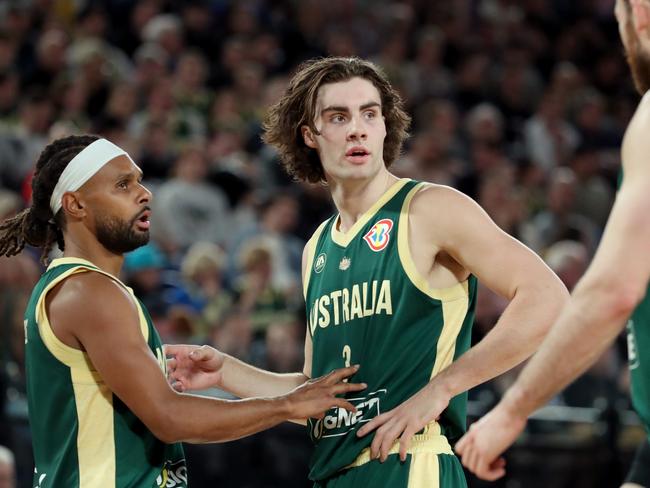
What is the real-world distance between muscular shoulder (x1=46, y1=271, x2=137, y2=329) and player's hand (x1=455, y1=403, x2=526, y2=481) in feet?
4.60

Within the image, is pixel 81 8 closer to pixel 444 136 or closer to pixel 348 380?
pixel 444 136

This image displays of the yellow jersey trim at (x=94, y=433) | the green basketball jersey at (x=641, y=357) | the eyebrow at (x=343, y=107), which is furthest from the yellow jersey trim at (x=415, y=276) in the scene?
the yellow jersey trim at (x=94, y=433)

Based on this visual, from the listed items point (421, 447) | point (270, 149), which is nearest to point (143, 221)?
point (421, 447)

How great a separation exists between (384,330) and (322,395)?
354 mm

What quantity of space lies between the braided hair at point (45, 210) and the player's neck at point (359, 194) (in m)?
1.04

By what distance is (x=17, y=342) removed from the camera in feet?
26.5

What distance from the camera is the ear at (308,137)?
16.4 ft

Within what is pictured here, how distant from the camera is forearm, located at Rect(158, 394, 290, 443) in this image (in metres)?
4.07

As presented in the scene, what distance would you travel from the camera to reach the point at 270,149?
457 inches

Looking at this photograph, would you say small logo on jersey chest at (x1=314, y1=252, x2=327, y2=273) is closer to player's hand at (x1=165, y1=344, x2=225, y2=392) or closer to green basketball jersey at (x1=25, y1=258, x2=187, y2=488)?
player's hand at (x1=165, y1=344, x2=225, y2=392)

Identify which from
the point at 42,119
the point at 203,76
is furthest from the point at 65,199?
the point at 203,76

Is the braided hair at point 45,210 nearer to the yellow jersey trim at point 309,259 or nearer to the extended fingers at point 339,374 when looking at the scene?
the yellow jersey trim at point 309,259

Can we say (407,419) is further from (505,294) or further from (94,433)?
(94,433)

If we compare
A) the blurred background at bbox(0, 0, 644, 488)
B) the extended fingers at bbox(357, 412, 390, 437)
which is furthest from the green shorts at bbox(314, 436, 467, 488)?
the blurred background at bbox(0, 0, 644, 488)
